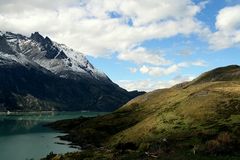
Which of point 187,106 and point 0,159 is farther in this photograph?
point 187,106

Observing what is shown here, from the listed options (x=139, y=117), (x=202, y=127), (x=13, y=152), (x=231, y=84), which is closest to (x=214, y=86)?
(x=231, y=84)

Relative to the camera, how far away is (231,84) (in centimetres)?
18588

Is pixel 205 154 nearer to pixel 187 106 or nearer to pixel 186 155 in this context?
pixel 186 155

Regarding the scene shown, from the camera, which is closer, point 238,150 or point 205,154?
point 205,154

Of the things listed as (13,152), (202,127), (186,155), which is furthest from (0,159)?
(186,155)

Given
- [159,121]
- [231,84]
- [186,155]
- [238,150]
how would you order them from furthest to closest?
[231,84]
[159,121]
[238,150]
[186,155]

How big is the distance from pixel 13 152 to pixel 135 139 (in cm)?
5075

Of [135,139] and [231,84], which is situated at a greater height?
[231,84]

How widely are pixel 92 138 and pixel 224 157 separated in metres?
117

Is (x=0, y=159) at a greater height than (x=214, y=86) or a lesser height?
lesser

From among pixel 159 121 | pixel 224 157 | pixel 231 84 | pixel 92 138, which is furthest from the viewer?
pixel 231 84

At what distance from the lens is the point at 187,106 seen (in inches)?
5984

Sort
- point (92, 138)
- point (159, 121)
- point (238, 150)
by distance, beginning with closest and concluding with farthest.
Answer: point (238, 150) → point (159, 121) → point (92, 138)

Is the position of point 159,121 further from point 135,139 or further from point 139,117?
point 139,117
